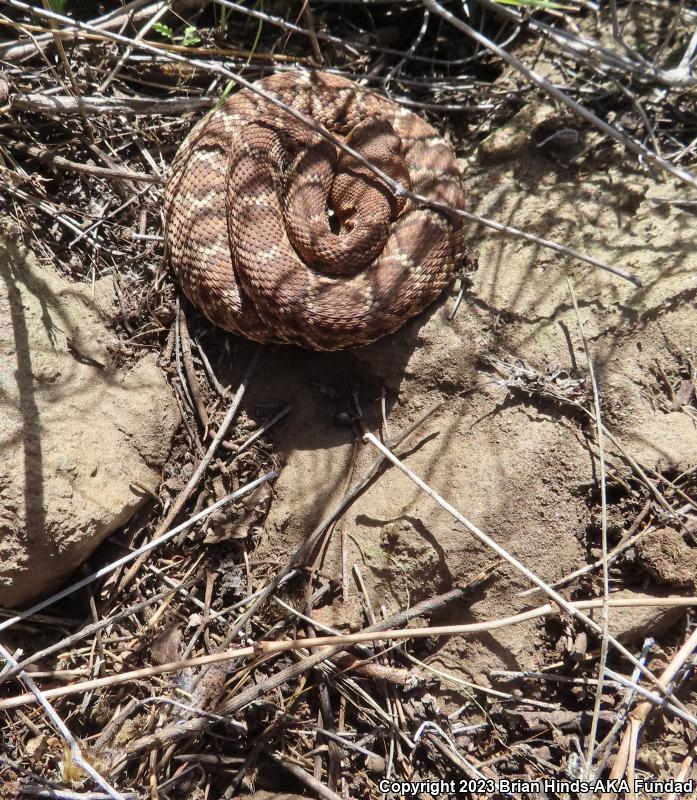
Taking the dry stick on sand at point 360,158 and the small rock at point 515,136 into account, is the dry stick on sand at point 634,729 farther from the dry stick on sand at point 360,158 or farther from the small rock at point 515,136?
the small rock at point 515,136

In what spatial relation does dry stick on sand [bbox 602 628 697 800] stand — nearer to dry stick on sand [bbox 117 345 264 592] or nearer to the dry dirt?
the dry dirt

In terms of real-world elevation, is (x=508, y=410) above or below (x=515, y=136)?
below

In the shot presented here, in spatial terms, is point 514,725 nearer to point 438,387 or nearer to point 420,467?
point 420,467

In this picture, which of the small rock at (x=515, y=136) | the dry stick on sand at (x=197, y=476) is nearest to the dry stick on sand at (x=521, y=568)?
the dry stick on sand at (x=197, y=476)

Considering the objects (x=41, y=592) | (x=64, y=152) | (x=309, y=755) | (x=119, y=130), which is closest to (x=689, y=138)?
(x=119, y=130)

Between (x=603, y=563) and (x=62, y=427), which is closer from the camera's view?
(x=603, y=563)

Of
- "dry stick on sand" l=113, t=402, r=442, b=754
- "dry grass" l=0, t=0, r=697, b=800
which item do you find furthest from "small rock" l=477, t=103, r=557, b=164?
"dry stick on sand" l=113, t=402, r=442, b=754

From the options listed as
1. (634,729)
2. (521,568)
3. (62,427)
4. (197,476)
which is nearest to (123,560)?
(197,476)

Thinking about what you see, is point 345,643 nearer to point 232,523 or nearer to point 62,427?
point 232,523
